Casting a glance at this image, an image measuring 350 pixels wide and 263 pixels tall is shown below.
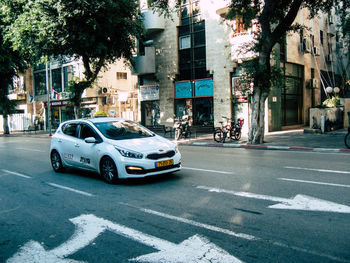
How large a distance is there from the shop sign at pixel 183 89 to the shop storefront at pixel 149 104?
86.7 inches

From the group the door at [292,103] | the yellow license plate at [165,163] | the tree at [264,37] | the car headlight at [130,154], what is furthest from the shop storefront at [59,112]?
the yellow license plate at [165,163]

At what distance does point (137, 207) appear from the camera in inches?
216

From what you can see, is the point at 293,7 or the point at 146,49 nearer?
the point at 293,7

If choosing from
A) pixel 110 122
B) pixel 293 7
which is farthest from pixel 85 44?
pixel 110 122

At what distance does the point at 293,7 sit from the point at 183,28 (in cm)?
1238

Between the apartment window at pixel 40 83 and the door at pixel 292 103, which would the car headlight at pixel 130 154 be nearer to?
the door at pixel 292 103

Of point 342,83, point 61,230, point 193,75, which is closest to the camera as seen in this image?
point 61,230

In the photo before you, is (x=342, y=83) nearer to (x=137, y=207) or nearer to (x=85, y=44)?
(x=85, y=44)

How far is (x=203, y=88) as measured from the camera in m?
24.4

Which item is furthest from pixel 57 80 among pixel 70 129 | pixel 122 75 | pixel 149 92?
pixel 70 129

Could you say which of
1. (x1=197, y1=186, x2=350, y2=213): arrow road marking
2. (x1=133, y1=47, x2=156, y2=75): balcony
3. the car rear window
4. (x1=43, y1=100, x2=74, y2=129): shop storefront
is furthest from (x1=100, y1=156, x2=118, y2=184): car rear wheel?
(x1=43, y1=100, x2=74, y2=129): shop storefront

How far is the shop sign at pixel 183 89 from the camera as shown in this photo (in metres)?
25.2

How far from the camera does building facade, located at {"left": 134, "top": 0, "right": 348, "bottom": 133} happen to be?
22.7 meters

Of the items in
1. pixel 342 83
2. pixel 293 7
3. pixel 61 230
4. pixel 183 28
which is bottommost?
pixel 61 230
